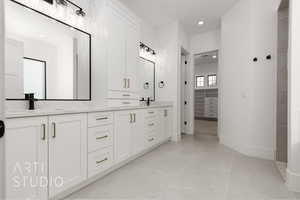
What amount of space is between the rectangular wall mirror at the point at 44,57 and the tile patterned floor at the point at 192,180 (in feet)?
4.10

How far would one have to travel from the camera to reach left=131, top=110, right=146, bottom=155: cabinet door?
260cm

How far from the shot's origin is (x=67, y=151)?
1570 mm

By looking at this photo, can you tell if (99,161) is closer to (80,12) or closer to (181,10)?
(80,12)

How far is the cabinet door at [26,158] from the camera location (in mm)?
1179

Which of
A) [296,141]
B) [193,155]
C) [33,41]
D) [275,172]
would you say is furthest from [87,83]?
[275,172]

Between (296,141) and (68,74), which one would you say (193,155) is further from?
(68,74)

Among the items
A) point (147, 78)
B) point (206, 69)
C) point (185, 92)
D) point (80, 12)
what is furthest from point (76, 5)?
point (206, 69)

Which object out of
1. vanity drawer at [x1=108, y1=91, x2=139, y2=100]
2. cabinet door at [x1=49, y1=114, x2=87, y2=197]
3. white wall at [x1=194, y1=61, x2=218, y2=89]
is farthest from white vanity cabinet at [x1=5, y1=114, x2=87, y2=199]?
white wall at [x1=194, y1=61, x2=218, y2=89]

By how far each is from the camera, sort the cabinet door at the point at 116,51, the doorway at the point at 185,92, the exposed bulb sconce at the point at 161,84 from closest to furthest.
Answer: the cabinet door at the point at 116,51 < the exposed bulb sconce at the point at 161,84 < the doorway at the point at 185,92

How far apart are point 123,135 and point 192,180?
1098 millimetres

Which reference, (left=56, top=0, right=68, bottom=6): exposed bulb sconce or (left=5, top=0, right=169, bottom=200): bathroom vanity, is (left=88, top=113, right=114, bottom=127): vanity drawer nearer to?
(left=5, top=0, right=169, bottom=200): bathroom vanity

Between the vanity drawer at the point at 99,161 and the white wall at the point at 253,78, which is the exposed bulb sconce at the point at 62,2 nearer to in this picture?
the vanity drawer at the point at 99,161

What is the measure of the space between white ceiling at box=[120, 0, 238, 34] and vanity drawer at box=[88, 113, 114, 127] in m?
2.33

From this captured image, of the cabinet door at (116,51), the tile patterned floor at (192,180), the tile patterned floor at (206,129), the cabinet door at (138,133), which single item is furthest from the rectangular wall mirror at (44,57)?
the tile patterned floor at (206,129)
